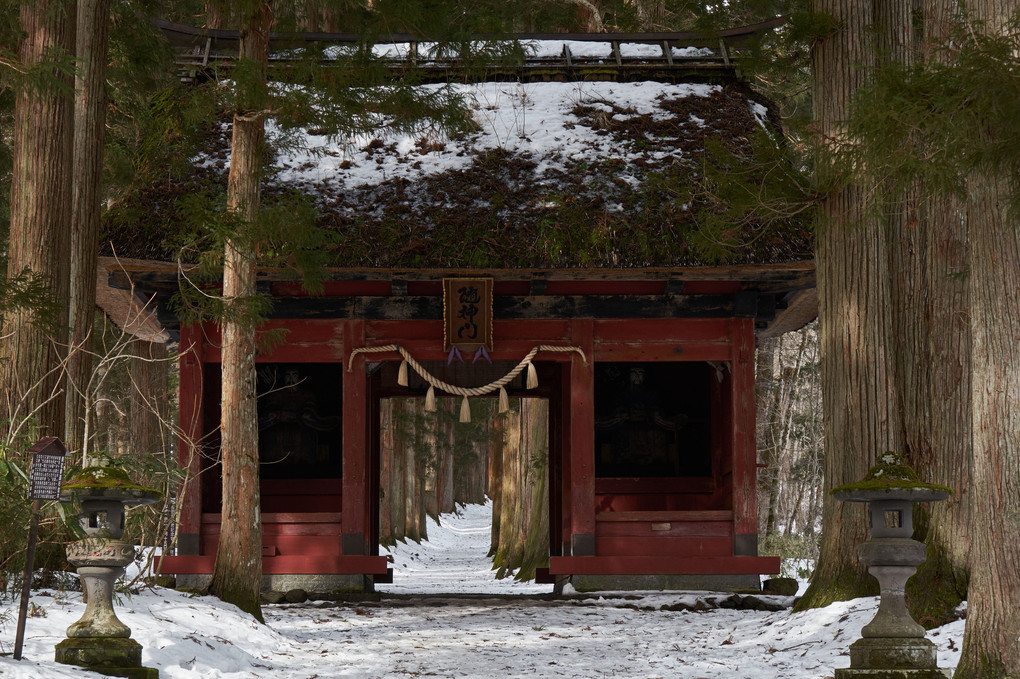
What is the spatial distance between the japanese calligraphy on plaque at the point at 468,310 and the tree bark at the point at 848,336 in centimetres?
385

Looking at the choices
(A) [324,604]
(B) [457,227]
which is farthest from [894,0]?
(A) [324,604]

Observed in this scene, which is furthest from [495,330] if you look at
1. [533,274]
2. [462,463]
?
[462,463]

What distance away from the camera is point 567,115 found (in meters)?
12.7

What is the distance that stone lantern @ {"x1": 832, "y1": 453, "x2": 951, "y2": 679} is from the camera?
19.3ft

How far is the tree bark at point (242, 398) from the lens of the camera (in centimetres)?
884

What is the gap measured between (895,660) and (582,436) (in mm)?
5965

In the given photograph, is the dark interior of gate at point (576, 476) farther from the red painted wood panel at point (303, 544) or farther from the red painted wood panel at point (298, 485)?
the red painted wood panel at point (298, 485)

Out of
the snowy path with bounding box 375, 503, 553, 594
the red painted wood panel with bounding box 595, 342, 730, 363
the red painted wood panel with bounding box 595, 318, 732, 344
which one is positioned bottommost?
the snowy path with bounding box 375, 503, 553, 594

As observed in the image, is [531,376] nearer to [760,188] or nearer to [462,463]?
[760,188]

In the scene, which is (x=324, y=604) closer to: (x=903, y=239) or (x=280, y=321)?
(x=280, y=321)

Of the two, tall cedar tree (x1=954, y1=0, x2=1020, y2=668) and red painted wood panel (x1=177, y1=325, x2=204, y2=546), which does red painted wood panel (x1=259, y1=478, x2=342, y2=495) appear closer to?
red painted wood panel (x1=177, y1=325, x2=204, y2=546)

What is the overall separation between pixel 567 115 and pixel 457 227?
2.62m

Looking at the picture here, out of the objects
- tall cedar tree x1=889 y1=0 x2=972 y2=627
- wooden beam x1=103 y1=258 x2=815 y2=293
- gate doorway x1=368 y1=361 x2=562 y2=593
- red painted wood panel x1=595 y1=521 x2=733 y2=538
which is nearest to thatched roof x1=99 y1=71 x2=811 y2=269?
wooden beam x1=103 y1=258 x2=815 y2=293

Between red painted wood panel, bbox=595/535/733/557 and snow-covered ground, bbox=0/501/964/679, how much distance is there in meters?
0.58
